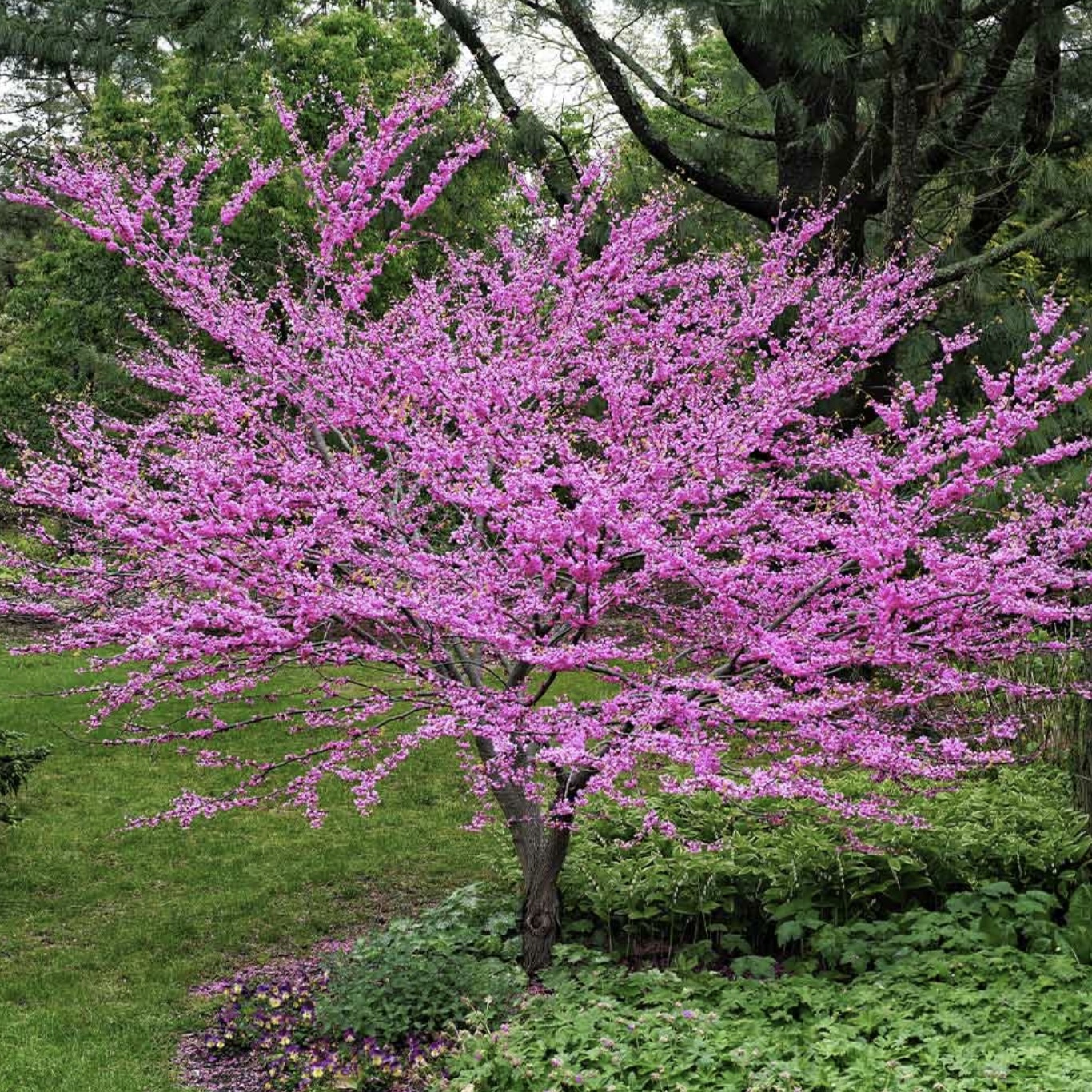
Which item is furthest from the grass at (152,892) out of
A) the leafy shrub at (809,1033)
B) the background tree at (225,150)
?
the background tree at (225,150)

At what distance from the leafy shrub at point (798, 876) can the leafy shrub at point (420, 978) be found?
0.42 metres

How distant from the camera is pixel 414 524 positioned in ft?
18.9

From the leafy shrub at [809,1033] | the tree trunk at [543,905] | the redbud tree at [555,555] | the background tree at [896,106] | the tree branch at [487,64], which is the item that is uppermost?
the tree branch at [487,64]

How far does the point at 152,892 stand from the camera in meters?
6.82

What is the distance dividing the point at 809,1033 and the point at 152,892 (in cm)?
401

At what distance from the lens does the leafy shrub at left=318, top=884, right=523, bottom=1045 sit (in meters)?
4.80

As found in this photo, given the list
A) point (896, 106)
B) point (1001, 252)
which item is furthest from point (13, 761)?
point (1001, 252)

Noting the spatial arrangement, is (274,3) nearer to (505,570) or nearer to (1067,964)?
(505,570)

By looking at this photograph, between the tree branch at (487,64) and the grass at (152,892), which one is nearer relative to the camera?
the grass at (152,892)

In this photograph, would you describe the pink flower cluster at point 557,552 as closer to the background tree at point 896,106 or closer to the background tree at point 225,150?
the background tree at point 896,106

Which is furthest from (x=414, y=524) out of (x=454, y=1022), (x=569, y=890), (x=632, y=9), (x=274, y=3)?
(x=274, y=3)

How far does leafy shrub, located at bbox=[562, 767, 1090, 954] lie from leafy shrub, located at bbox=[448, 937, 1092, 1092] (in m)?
0.42

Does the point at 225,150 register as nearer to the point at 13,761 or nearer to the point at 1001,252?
the point at 1001,252

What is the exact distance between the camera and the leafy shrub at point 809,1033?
3785 millimetres
